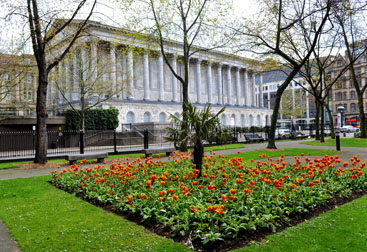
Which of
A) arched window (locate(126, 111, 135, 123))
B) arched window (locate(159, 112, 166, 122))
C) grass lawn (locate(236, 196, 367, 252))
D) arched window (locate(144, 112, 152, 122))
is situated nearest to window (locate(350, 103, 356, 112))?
arched window (locate(159, 112, 166, 122))

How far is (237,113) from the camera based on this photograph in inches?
3162

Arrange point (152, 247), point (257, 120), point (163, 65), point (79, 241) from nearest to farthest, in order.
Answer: point (152, 247), point (79, 241), point (163, 65), point (257, 120)

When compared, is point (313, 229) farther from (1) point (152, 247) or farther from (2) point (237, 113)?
(2) point (237, 113)

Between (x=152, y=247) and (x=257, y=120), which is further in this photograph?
(x=257, y=120)

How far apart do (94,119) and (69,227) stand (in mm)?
35222

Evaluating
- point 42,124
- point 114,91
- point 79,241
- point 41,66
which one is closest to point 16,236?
point 79,241

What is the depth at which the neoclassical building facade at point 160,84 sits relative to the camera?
3909cm

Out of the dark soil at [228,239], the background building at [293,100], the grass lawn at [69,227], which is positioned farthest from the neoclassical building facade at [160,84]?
the dark soil at [228,239]

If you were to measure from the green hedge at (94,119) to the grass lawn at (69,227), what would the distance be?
1179 inches

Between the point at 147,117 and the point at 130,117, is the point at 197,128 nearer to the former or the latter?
the point at 130,117

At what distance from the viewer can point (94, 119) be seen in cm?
3878

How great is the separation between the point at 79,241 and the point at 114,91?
1338 inches

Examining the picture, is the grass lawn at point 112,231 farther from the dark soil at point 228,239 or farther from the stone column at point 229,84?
the stone column at point 229,84

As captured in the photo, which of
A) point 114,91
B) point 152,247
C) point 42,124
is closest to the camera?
point 152,247
